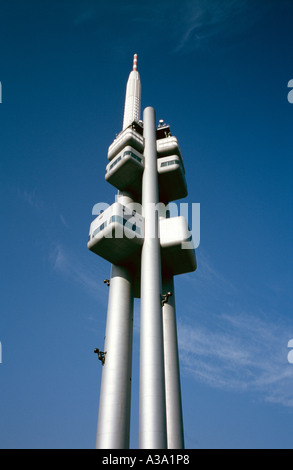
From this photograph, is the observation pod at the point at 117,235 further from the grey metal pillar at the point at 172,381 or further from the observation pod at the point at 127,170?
the observation pod at the point at 127,170

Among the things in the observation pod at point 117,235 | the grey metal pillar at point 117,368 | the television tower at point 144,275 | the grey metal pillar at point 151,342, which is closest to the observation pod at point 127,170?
the television tower at point 144,275

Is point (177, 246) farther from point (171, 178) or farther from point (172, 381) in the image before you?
point (172, 381)

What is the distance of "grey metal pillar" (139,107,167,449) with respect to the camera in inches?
940

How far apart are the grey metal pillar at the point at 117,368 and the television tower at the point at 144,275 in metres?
0.07

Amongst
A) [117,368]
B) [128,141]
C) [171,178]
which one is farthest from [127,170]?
[117,368]

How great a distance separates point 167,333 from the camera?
31.9 m

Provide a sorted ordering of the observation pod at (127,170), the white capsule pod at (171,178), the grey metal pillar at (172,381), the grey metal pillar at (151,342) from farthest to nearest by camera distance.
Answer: the white capsule pod at (171,178) → the observation pod at (127,170) → the grey metal pillar at (172,381) → the grey metal pillar at (151,342)

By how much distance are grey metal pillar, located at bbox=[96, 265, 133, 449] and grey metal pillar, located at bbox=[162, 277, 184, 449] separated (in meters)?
3.25

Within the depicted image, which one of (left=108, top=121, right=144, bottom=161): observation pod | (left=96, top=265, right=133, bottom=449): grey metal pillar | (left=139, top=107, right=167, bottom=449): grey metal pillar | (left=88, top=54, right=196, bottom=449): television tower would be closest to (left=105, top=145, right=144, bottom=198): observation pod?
(left=88, top=54, right=196, bottom=449): television tower

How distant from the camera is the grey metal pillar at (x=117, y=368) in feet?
85.0

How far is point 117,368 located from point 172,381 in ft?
16.2

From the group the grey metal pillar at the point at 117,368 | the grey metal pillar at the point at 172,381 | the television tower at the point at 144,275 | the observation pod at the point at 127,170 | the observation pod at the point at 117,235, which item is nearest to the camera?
the television tower at the point at 144,275

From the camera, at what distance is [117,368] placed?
93.0 feet
